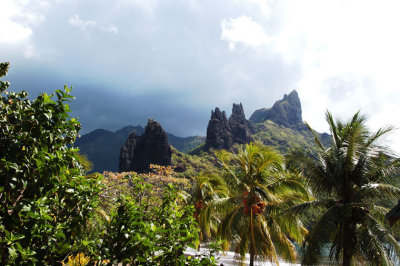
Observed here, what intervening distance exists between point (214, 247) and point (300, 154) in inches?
362

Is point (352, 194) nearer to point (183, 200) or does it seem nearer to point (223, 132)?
point (183, 200)

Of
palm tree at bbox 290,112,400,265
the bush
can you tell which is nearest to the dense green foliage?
the bush

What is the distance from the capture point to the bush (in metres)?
2.47

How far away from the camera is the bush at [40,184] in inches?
97.4

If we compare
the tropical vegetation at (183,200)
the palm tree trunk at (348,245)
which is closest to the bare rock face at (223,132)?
the tropical vegetation at (183,200)

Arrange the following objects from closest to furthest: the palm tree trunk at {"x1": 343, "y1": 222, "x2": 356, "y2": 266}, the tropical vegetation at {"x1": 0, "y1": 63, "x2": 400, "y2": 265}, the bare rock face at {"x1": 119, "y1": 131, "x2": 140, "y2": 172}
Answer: the tropical vegetation at {"x1": 0, "y1": 63, "x2": 400, "y2": 265}
the palm tree trunk at {"x1": 343, "y1": 222, "x2": 356, "y2": 266}
the bare rock face at {"x1": 119, "y1": 131, "x2": 140, "y2": 172}

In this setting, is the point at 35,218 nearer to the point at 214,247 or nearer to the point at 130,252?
the point at 130,252

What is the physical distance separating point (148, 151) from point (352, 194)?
86.1 meters

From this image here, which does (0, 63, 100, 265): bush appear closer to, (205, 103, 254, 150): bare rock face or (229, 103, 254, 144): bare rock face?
(205, 103, 254, 150): bare rock face

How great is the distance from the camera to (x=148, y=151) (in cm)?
9294

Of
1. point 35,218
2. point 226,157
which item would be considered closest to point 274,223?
point 226,157

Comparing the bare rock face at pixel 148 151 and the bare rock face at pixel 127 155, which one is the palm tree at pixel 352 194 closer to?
the bare rock face at pixel 148 151

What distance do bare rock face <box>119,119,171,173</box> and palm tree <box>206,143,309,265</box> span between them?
76.7 metres

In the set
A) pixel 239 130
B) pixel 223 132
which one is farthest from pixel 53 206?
pixel 239 130
